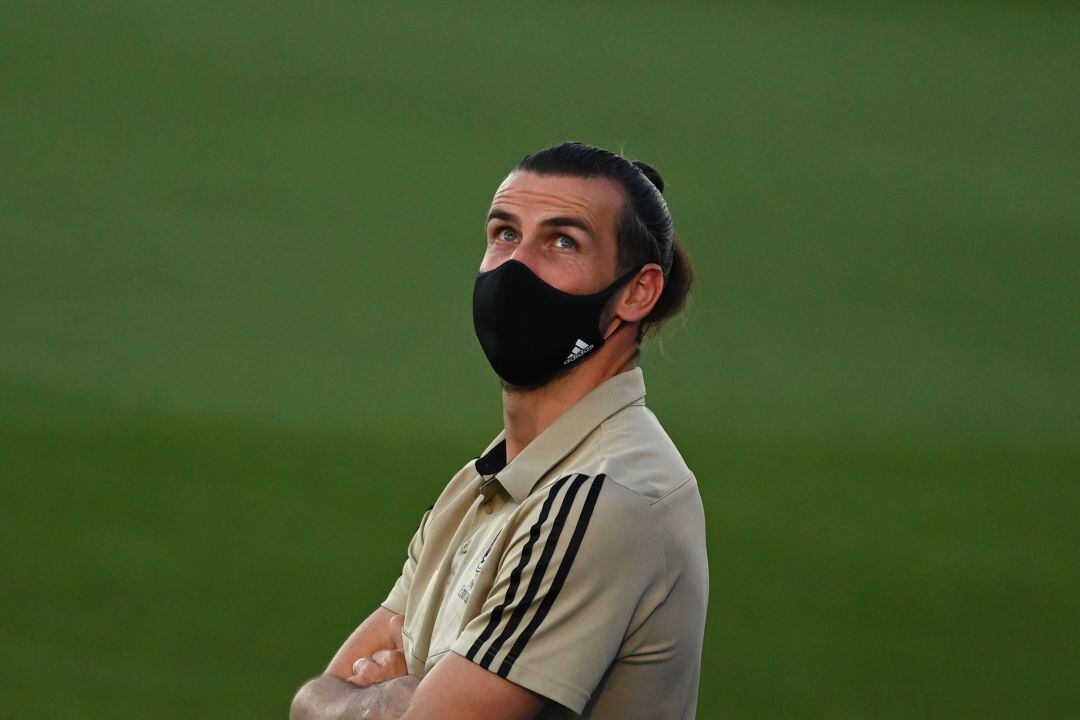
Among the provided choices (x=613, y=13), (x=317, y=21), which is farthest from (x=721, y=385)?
(x=317, y=21)

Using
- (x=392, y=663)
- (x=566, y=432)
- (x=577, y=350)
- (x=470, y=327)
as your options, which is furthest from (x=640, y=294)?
(x=470, y=327)

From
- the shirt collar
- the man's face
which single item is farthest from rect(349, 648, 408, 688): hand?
the man's face

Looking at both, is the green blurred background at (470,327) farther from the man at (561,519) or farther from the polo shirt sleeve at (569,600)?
the polo shirt sleeve at (569,600)

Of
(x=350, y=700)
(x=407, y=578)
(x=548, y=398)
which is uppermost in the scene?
(x=548, y=398)

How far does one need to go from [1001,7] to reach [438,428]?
3270mm

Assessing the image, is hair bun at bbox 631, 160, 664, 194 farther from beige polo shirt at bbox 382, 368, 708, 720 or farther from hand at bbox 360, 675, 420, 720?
hand at bbox 360, 675, 420, 720

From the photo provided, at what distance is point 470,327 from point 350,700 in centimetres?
354

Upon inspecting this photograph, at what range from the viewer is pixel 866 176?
5.70m

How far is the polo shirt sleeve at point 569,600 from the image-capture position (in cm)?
167

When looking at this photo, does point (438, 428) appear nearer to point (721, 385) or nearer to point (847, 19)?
point (721, 385)

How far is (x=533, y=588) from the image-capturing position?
1690mm

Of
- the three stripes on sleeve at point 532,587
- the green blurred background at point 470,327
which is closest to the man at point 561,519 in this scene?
the three stripes on sleeve at point 532,587

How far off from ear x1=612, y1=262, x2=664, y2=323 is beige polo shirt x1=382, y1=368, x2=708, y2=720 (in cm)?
11

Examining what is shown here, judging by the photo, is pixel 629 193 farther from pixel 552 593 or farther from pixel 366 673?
pixel 366 673
